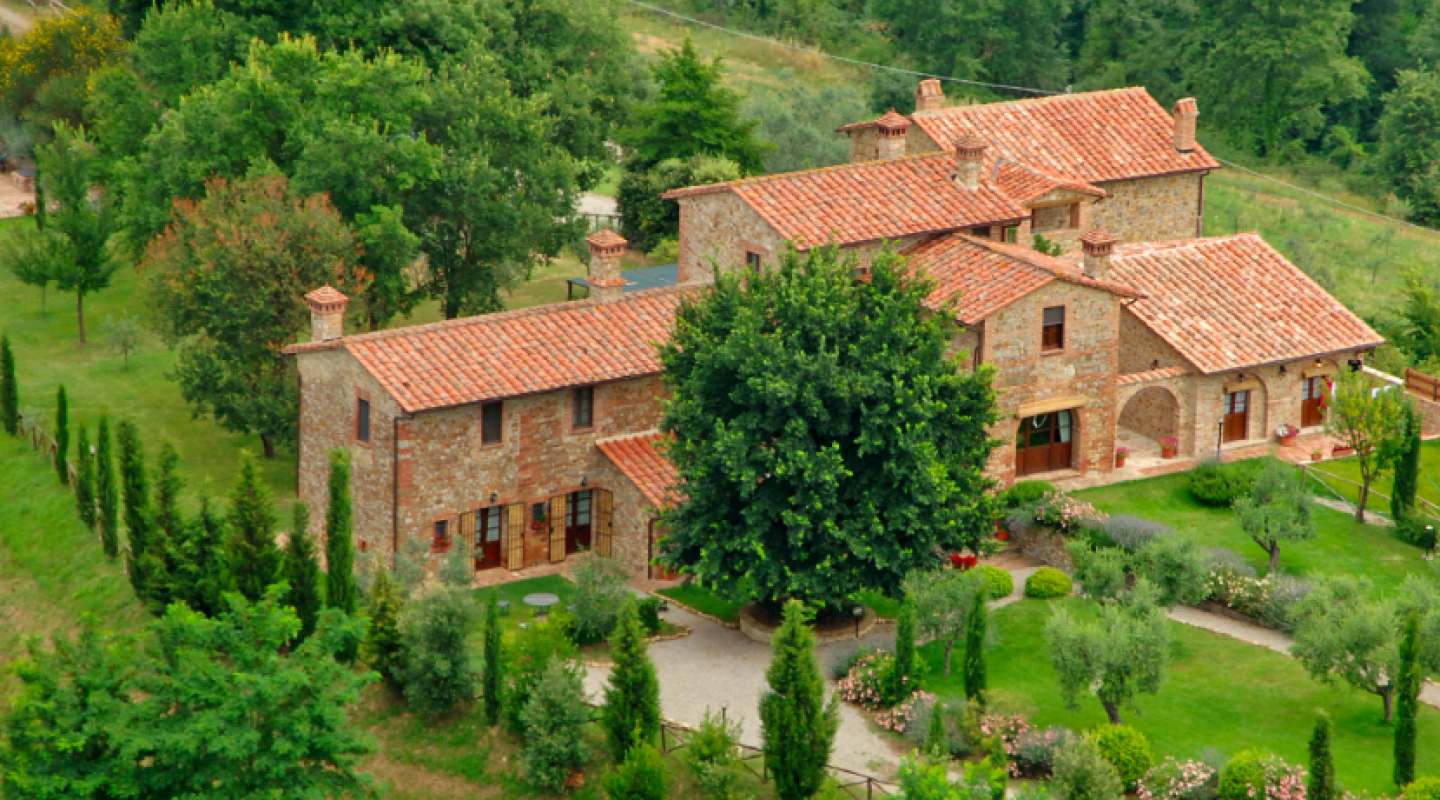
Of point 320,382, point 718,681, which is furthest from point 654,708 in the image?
point 320,382

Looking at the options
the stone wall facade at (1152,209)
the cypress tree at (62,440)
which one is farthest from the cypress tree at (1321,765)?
the cypress tree at (62,440)

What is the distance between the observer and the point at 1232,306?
5188cm

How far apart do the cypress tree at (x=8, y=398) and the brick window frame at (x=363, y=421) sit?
1543 cm

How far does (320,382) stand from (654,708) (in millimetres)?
13383

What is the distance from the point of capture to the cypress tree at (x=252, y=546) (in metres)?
41.7

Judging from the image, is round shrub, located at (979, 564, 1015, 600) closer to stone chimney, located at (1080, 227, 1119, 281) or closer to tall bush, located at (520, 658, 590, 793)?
stone chimney, located at (1080, 227, 1119, 281)

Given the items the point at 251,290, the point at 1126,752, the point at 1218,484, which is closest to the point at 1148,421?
the point at 1218,484

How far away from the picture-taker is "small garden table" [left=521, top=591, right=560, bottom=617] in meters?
44.5

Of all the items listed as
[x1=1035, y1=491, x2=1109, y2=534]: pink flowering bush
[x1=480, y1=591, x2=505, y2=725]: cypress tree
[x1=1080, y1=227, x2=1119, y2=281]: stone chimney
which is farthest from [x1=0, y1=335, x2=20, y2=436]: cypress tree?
[x1=1080, y1=227, x2=1119, y2=281]: stone chimney

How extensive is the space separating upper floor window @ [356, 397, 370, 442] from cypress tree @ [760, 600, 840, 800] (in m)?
13.2

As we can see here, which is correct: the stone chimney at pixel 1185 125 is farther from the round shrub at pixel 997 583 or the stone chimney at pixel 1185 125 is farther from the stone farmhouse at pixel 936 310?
the round shrub at pixel 997 583

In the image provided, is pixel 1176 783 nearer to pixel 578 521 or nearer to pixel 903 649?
pixel 903 649

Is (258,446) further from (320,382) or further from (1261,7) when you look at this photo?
(1261,7)

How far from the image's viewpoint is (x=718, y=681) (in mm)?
41781
